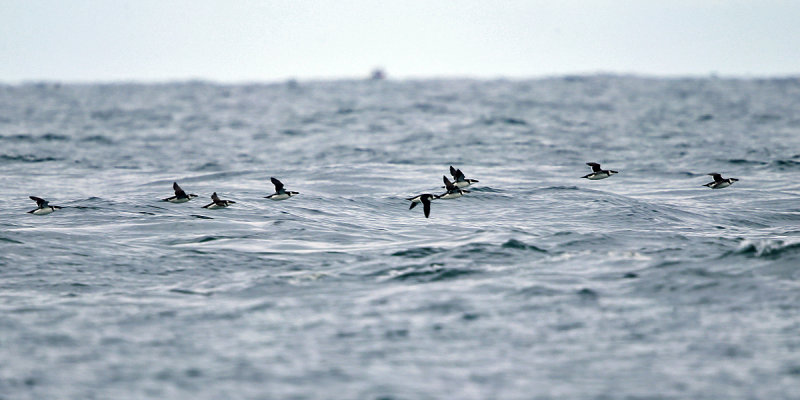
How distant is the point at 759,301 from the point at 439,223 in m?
8.27

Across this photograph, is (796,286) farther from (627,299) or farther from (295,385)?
(295,385)

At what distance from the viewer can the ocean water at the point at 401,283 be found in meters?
10.2

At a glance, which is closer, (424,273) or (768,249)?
(424,273)

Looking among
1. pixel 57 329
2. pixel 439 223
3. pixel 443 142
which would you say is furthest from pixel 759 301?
pixel 443 142

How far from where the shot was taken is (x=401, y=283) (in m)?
14.2

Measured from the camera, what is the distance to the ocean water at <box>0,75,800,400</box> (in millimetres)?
10203

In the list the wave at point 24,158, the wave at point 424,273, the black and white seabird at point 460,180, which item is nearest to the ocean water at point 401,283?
the wave at point 424,273

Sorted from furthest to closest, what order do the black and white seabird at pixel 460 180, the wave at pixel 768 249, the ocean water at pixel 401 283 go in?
the black and white seabird at pixel 460 180
the wave at pixel 768 249
the ocean water at pixel 401 283

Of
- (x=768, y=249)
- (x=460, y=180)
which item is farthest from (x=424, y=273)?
(x=460, y=180)

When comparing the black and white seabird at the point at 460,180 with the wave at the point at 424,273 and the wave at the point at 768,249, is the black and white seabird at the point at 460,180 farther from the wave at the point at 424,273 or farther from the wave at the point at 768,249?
the wave at the point at 768,249

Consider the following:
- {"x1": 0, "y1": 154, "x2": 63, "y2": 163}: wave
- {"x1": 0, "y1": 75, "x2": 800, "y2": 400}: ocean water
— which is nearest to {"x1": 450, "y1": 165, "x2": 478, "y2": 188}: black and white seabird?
{"x1": 0, "y1": 75, "x2": 800, "y2": 400}: ocean water

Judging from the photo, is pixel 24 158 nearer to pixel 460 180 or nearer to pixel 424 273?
pixel 460 180

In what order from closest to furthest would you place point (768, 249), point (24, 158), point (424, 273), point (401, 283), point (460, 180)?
point (401, 283)
point (424, 273)
point (768, 249)
point (460, 180)
point (24, 158)

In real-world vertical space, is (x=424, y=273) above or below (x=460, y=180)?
below
